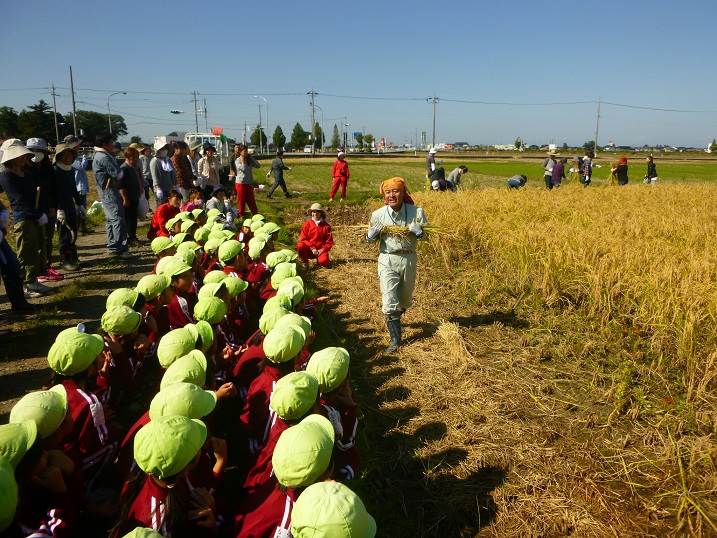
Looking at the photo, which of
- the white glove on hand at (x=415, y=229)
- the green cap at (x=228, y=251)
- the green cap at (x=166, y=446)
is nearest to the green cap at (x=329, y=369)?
the green cap at (x=166, y=446)

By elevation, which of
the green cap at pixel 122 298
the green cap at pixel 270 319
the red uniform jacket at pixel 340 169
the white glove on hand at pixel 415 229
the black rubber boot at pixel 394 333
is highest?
the red uniform jacket at pixel 340 169

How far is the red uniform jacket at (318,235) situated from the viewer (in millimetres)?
8086

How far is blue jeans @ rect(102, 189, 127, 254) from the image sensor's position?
845 cm

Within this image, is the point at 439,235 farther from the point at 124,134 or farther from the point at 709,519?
the point at 124,134

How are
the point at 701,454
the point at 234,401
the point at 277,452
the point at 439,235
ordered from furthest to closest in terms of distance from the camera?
the point at 439,235 → the point at 234,401 → the point at 701,454 → the point at 277,452

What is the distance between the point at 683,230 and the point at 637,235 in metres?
0.87

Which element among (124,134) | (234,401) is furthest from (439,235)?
(124,134)

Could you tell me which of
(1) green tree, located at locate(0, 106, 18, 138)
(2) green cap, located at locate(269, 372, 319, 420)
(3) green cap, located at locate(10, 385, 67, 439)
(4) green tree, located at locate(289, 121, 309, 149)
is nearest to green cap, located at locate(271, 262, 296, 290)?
(2) green cap, located at locate(269, 372, 319, 420)

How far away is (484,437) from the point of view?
365 cm

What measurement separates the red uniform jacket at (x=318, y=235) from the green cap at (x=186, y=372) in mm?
5267

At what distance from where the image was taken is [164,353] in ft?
10.6

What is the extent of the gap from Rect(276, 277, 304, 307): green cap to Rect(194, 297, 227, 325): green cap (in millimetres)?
609

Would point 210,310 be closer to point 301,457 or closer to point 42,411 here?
point 42,411

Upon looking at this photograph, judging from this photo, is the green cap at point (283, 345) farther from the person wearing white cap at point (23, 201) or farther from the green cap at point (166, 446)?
the person wearing white cap at point (23, 201)
